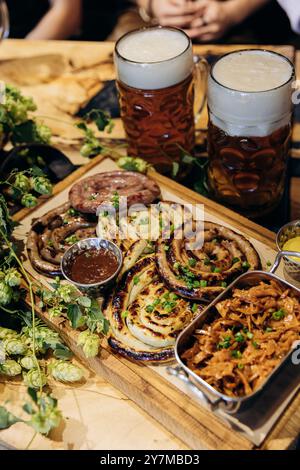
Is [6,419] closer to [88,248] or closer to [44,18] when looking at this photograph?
[88,248]

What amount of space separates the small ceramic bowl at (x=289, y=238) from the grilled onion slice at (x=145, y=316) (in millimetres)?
496

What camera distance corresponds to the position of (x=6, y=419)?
241 cm

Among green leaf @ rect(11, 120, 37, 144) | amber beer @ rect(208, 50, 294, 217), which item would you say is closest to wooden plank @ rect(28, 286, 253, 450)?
amber beer @ rect(208, 50, 294, 217)

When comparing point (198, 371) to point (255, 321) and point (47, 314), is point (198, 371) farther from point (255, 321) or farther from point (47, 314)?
point (47, 314)

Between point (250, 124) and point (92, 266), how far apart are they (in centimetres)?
102

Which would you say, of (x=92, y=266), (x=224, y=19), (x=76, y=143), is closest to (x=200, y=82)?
(x=76, y=143)

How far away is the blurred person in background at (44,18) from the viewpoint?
5.54 meters

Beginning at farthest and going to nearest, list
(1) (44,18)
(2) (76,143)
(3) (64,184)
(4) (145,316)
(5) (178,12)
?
(1) (44,18), (5) (178,12), (2) (76,143), (3) (64,184), (4) (145,316)

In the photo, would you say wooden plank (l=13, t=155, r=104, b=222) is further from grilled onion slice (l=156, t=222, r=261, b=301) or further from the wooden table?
grilled onion slice (l=156, t=222, r=261, b=301)

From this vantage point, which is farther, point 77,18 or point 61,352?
point 77,18

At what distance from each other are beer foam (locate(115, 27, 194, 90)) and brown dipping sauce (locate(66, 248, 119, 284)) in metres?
0.94

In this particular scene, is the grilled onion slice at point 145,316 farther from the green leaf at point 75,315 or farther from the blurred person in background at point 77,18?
the blurred person in background at point 77,18

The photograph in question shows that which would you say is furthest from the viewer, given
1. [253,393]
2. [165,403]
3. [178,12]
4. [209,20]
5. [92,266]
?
[209,20]

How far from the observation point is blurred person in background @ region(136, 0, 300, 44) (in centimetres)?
504
